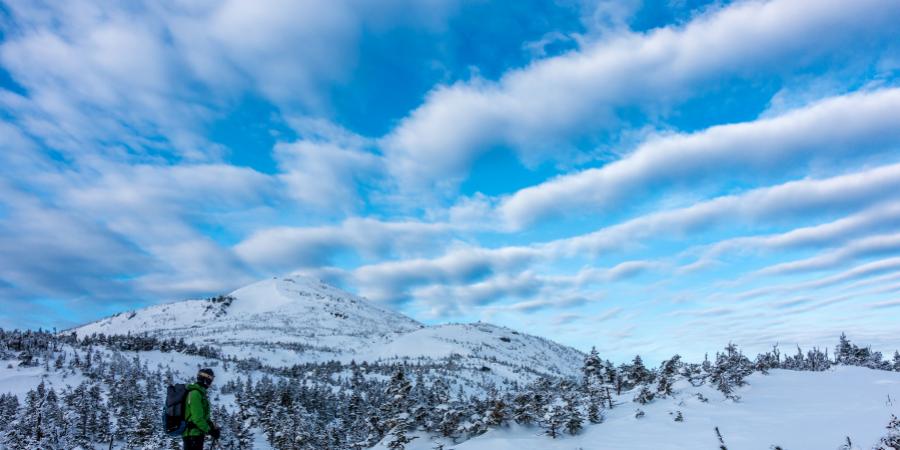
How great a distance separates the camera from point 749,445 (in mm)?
17922

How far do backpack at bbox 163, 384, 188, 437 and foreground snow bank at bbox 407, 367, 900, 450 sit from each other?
15530 mm

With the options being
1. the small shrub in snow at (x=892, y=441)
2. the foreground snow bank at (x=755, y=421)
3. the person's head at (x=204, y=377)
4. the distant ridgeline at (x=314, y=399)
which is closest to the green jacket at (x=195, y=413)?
the person's head at (x=204, y=377)

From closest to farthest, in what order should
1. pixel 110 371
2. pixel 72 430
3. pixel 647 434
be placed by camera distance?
pixel 647 434 → pixel 72 430 → pixel 110 371

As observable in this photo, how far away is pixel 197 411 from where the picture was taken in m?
11.9

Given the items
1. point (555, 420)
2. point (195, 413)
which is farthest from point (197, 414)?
point (555, 420)

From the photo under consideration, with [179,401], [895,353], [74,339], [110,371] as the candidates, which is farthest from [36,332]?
[895,353]

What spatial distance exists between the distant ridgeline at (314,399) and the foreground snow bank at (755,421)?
116 cm

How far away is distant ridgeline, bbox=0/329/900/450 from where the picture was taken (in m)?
28.1

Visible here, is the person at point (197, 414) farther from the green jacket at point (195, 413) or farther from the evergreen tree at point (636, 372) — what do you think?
the evergreen tree at point (636, 372)

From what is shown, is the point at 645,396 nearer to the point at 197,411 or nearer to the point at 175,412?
the point at 197,411

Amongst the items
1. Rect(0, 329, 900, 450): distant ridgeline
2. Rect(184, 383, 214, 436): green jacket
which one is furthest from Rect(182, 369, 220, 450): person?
Rect(0, 329, 900, 450): distant ridgeline

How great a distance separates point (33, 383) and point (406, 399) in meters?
124

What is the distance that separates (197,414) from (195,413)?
60 mm

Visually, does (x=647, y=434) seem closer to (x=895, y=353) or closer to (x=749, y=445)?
(x=749, y=445)
